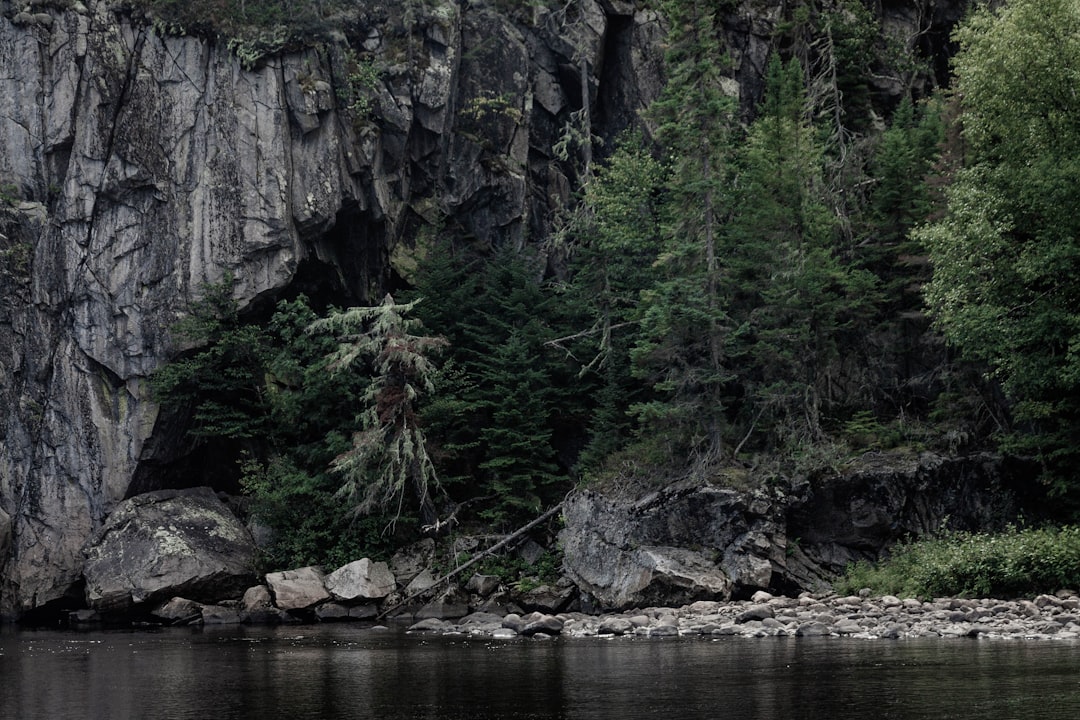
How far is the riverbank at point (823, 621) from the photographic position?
19.0 metres

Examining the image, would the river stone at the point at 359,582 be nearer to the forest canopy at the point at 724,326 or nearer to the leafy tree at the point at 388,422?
the forest canopy at the point at 724,326

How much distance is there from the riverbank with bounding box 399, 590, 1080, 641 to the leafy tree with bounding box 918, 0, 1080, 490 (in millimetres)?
6366

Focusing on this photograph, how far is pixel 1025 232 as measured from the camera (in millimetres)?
26812

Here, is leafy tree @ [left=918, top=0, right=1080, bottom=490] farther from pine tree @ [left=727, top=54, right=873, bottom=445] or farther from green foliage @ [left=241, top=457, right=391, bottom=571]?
green foliage @ [left=241, top=457, right=391, bottom=571]

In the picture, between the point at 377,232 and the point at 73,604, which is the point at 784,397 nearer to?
the point at 377,232

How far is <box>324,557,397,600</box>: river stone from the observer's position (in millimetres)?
31484

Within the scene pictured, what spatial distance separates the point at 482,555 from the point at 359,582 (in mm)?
3883

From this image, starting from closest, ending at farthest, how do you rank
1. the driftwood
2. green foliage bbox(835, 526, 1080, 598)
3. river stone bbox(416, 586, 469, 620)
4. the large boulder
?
green foliage bbox(835, 526, 1080, 598) → river stone bbox(416, 586, 469, 620) → the driftwood → the large boulder

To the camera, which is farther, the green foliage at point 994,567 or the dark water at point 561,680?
the green foliage at point 994,567

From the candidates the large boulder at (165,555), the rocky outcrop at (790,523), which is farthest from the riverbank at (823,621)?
the large boulder at (165,555)

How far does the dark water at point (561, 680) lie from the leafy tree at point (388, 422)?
34.9ft

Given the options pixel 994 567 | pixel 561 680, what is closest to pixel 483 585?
pixel 994 567

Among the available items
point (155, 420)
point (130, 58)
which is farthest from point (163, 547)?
point (130, 58)

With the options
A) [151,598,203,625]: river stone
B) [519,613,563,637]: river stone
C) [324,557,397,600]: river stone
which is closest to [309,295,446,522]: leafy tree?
[324,557,397,600]: river stone
